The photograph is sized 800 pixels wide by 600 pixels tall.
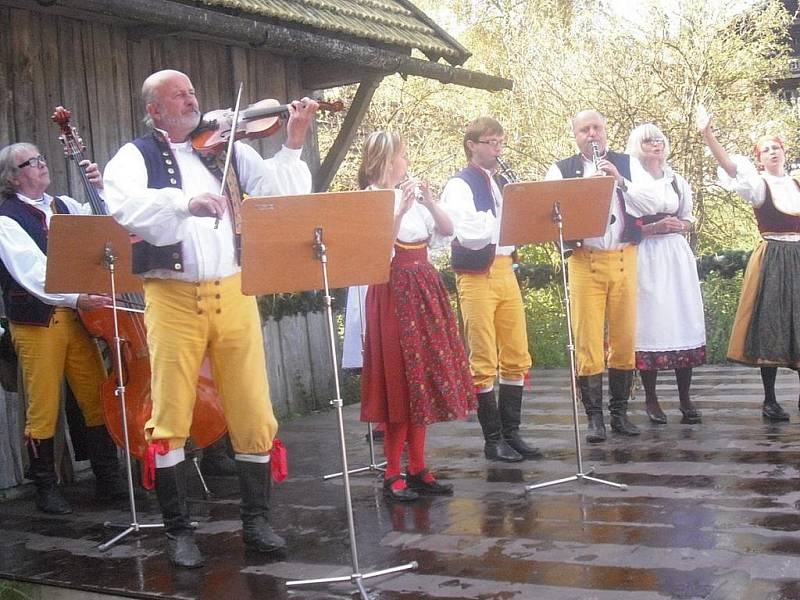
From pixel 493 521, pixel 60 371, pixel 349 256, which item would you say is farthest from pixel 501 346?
pixel 60 371

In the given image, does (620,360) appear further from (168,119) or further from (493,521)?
(168,119)

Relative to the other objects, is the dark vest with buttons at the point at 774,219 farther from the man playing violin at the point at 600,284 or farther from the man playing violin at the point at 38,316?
the man playing violin at the point at 38,316

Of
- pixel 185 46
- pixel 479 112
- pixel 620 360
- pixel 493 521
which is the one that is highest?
pixel 479 112

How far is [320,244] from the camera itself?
370cm

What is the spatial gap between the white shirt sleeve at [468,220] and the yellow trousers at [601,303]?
0.78 m

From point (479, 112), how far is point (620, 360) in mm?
9731

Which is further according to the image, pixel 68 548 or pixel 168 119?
pixel 68 548

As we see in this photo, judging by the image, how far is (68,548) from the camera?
438 centimetres

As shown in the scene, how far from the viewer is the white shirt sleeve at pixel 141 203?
144 inches

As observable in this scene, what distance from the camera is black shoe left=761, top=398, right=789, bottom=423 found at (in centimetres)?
585

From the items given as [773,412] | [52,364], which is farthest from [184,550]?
[773,412]

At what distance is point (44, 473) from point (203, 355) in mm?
1601

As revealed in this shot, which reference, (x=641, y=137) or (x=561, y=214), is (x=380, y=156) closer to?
(x=561, y=214)

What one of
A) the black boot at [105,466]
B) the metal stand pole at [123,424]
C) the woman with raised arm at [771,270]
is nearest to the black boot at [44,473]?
the black boot at [105,466]
